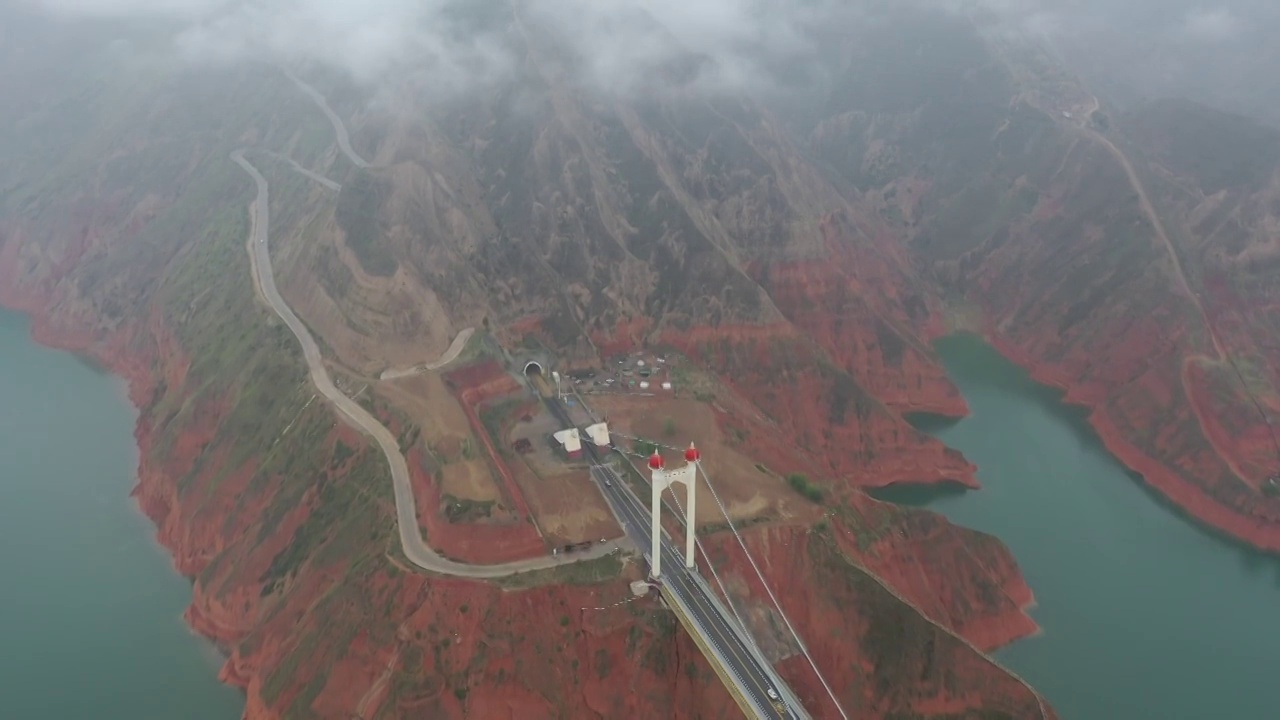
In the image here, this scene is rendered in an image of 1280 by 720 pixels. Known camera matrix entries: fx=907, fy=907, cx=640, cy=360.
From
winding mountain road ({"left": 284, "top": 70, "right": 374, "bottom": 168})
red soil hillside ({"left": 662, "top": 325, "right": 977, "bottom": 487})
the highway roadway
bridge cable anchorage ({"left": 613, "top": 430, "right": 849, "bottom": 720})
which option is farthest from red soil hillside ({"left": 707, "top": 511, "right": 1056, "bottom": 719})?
winding mountain road ({"left": 284, "top": 70, "right": 374, "bottom": 168})

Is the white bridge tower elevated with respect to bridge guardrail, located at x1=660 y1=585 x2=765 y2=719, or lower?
elevated

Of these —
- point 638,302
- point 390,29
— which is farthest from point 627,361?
point 390,29

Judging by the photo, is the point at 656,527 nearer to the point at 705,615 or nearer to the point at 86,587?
the point at 705,615

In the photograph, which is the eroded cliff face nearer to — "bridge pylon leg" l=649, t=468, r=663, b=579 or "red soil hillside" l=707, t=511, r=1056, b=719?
"red soil hillside" l=707, t=511, r=1056, b=719

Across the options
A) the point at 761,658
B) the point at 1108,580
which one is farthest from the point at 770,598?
the point at 1108,580

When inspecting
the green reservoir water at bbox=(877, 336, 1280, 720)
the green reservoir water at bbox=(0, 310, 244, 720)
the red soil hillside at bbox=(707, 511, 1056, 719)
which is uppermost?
the red soil hillside at bbox=(707, 511, 1056, 719)

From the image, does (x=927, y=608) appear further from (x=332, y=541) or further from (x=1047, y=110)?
(x=1047, y=110)
